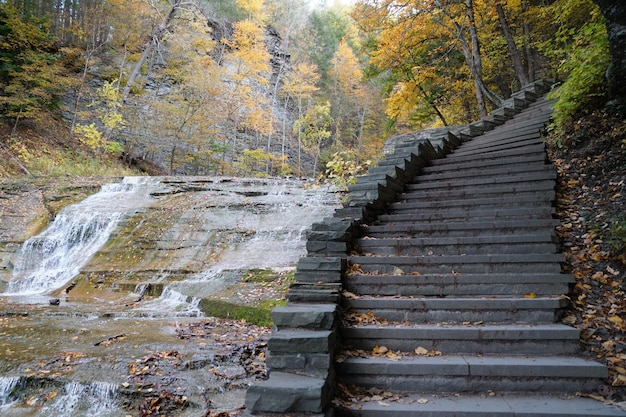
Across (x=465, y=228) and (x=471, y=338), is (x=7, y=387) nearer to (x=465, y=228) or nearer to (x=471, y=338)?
(x=471, y=338)

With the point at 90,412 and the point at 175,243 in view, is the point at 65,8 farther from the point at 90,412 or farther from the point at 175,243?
the point at 90,412

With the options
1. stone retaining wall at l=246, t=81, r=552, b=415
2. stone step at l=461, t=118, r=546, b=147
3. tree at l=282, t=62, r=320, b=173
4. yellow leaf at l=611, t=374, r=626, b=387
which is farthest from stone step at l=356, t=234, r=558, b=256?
tree at l=282, t=62, r=320, b=173

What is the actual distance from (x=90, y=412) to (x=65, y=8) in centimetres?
2717

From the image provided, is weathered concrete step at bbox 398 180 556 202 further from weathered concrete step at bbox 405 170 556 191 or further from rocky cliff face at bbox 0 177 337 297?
rocky cliff face at bbox 0 177 337 297

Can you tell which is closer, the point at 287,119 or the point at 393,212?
the point at 393,212

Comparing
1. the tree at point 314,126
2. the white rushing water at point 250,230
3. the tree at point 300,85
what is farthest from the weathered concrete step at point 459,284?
the tree at point 300,85

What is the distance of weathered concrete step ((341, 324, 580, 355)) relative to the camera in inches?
143

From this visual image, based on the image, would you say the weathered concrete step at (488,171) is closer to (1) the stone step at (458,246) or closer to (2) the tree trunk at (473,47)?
(1) the stone step at (458,246)

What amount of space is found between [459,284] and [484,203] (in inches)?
91.2

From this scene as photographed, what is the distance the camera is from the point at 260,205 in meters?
11.4

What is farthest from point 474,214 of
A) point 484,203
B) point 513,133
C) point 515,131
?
point 515,131

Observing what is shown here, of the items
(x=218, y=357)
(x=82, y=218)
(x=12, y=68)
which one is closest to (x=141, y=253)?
(x=82, y=218)

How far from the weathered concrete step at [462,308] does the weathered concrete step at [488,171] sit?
3595 mm

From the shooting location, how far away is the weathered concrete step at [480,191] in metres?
6.40
